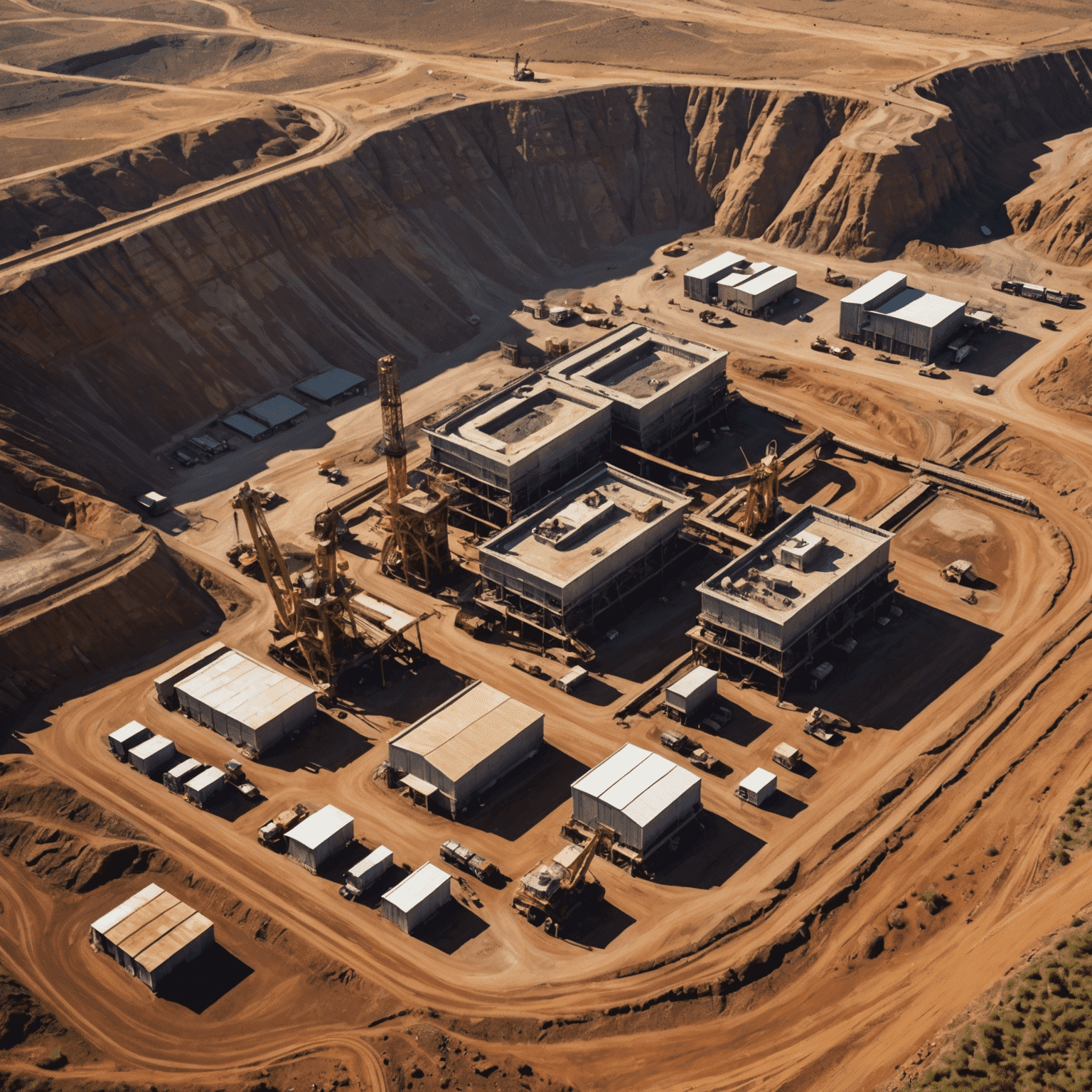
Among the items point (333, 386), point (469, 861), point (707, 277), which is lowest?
point (469, 861)

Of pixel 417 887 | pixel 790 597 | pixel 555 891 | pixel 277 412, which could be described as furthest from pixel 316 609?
pixel 277 412

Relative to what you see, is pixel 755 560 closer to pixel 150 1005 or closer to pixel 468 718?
pixel 468 718

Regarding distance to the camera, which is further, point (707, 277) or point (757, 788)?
point (707, 277)

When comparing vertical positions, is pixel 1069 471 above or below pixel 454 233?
below

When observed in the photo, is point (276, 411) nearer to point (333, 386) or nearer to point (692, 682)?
point (333, 386)

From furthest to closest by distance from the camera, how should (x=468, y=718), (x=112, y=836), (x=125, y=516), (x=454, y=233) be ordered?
(x=454, y=233) → (x=125, y=516) → (x=468, y=718) → (x=112, y=836)

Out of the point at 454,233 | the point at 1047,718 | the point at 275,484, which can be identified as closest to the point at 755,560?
the point at 1047,718
